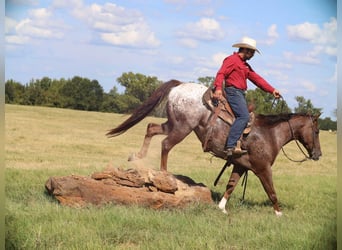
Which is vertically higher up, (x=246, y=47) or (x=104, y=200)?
(x=246, y=47)

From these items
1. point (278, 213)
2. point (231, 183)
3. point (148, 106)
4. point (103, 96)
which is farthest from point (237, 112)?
point (103, 96)

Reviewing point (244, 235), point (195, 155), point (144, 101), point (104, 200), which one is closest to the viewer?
point (244, 235)

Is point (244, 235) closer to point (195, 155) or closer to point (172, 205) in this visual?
point (172, 205)

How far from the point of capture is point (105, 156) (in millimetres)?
17141

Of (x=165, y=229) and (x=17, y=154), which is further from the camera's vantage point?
(x=17, y=154)

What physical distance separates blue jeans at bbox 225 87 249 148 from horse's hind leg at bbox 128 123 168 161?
1.24m

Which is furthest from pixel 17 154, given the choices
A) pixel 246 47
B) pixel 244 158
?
pixel 246 47

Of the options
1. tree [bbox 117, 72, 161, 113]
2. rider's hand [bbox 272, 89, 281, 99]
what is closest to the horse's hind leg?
tree [bbox 117, 72, 161, 113]

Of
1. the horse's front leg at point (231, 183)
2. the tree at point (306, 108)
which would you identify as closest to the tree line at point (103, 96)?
the tree at point (306, 108)

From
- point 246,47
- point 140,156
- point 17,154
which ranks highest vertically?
point 246,47

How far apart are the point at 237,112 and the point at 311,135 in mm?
1550

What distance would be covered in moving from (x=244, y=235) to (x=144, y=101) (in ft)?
11.6

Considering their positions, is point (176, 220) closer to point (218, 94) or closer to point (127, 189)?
point (127, 189)

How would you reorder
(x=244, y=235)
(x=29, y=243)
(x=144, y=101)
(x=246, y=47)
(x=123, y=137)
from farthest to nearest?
(x=123, y=137), (x=144, y=101), (x=246, y=47), (x=244, y=235), (x=29, y=243)
